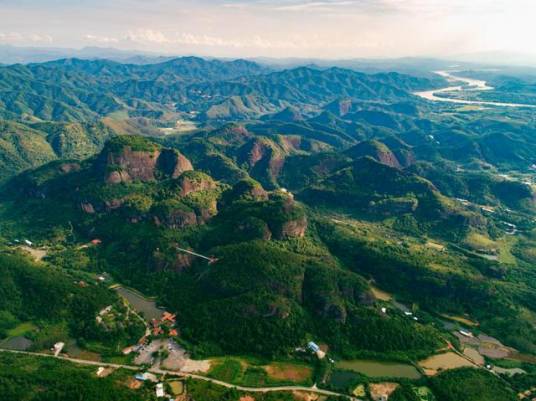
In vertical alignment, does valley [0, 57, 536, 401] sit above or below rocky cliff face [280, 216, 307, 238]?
below

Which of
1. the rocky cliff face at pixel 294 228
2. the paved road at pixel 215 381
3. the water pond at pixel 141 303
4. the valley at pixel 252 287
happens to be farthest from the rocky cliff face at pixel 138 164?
the paved road at pixel 215 381

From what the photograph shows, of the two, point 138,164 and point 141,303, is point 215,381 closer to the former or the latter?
point 141,303

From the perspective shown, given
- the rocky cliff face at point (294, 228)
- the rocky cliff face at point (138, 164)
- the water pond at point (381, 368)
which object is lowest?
the water pond at point (381, 368)

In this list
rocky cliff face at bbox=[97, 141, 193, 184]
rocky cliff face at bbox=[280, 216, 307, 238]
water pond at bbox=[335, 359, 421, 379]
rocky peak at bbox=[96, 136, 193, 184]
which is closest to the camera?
water pond at bbox=[335, 359, 421, 379]

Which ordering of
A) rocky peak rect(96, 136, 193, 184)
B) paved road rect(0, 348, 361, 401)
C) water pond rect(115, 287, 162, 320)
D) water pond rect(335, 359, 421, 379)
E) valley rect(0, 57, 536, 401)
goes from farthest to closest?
rocky peak rect(96, 136, 193, 184)
water pond rect(115, 287, 162, 320)
water pond rect(335, 359, 421, 379)
valley rect(0, 57, 536, 401)
paved road rect(0, 348, 361, 401)

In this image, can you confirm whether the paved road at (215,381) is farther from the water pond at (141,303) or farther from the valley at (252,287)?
the water pond at (141,303)

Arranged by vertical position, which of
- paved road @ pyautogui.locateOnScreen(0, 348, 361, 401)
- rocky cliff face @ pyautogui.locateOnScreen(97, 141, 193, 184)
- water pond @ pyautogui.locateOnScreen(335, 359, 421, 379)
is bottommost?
water pond @ pyautogui.locateOnScreen(335, 359, 421, 379)

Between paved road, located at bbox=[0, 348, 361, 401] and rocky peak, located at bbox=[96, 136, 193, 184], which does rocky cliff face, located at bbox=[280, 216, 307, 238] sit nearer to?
paved road, located at bbox=[0, 348, 361, 401]

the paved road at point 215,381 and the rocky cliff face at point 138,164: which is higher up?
the rocky cliff face at point 138,164

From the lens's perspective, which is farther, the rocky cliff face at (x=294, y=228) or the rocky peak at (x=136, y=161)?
the rocky peak at (x=136, y=161)

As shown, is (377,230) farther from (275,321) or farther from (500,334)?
(275,321)

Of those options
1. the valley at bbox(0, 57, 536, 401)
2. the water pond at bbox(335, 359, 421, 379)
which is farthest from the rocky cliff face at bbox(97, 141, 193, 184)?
the water pond at bbox(335, 359, 421, 379)
